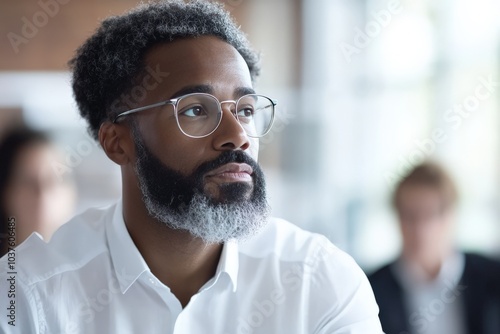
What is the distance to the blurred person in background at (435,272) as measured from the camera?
84.0 inches

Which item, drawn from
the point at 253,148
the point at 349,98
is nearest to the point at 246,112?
the point at 253,148

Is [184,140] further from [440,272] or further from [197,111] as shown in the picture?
[440,272]

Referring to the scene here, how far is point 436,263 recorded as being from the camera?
2.33 metres

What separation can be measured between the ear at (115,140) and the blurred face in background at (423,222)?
1340mm

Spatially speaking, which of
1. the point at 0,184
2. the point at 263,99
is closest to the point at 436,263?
the point at 263,99

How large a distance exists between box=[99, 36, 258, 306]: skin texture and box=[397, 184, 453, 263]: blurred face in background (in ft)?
4.20

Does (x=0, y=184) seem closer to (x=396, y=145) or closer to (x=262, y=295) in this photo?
(x=262, y=295)

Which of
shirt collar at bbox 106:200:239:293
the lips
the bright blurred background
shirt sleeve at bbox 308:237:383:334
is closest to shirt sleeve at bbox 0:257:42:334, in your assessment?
shirt collar at bbox 106:200:239:293

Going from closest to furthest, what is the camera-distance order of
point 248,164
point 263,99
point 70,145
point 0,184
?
point 248,164
point 263,99
point 0,184
point 70,145

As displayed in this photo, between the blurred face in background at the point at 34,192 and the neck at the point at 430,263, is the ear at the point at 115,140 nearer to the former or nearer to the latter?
the blurred face in background at the point at 34,192

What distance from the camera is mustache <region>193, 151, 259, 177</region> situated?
1064mm

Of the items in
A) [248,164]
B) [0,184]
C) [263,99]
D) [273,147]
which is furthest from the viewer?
[273,147]

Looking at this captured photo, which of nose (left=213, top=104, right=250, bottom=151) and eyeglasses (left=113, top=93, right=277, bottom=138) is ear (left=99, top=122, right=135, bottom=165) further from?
nose (left=213, top=104, right=250, bottom=151)

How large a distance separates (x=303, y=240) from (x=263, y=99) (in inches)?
11.1
